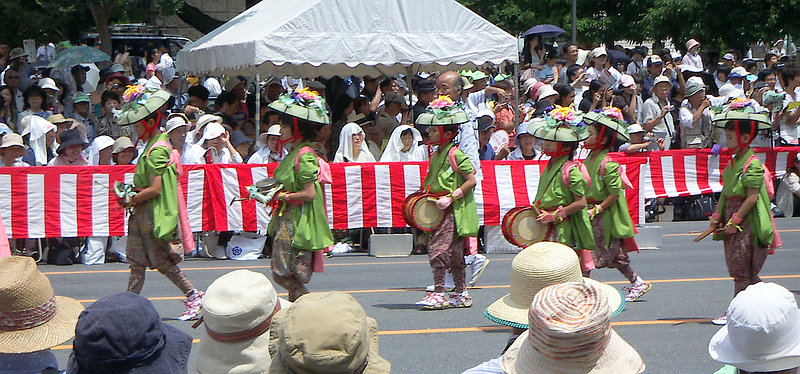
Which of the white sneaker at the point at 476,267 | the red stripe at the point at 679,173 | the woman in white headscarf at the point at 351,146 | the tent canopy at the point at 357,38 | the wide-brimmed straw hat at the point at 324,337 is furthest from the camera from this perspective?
the red stripe at the point at 679,173

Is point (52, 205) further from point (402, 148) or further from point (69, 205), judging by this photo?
point (402, 148)

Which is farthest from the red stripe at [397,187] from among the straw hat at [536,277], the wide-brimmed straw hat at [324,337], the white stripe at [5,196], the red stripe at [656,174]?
the wide-brimmed straw hat at [324,337]

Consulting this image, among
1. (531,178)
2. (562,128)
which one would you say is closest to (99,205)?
(531,178)

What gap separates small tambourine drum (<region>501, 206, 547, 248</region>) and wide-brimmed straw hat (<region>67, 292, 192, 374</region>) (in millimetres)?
5412

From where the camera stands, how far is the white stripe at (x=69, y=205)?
11938 mm

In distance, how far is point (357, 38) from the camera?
45.0 feet

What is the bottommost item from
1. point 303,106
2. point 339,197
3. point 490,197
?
point 490,197

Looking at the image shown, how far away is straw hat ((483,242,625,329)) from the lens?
14.2 feet

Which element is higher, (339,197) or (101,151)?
(101,151)

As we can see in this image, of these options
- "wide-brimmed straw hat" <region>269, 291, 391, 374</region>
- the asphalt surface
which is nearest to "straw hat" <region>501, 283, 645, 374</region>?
"wide-brimmed straw hat" <region>269, 291, 391, 374</region>

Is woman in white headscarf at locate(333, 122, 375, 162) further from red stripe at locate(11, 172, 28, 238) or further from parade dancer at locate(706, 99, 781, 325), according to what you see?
parade dancer at locate(706, 99, 781, 325)

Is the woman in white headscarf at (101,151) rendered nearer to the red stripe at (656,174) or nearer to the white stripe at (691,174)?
the red stripe at (656,174)

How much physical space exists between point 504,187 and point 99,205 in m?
4.87

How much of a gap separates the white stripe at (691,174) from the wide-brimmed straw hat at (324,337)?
12.2 metres
